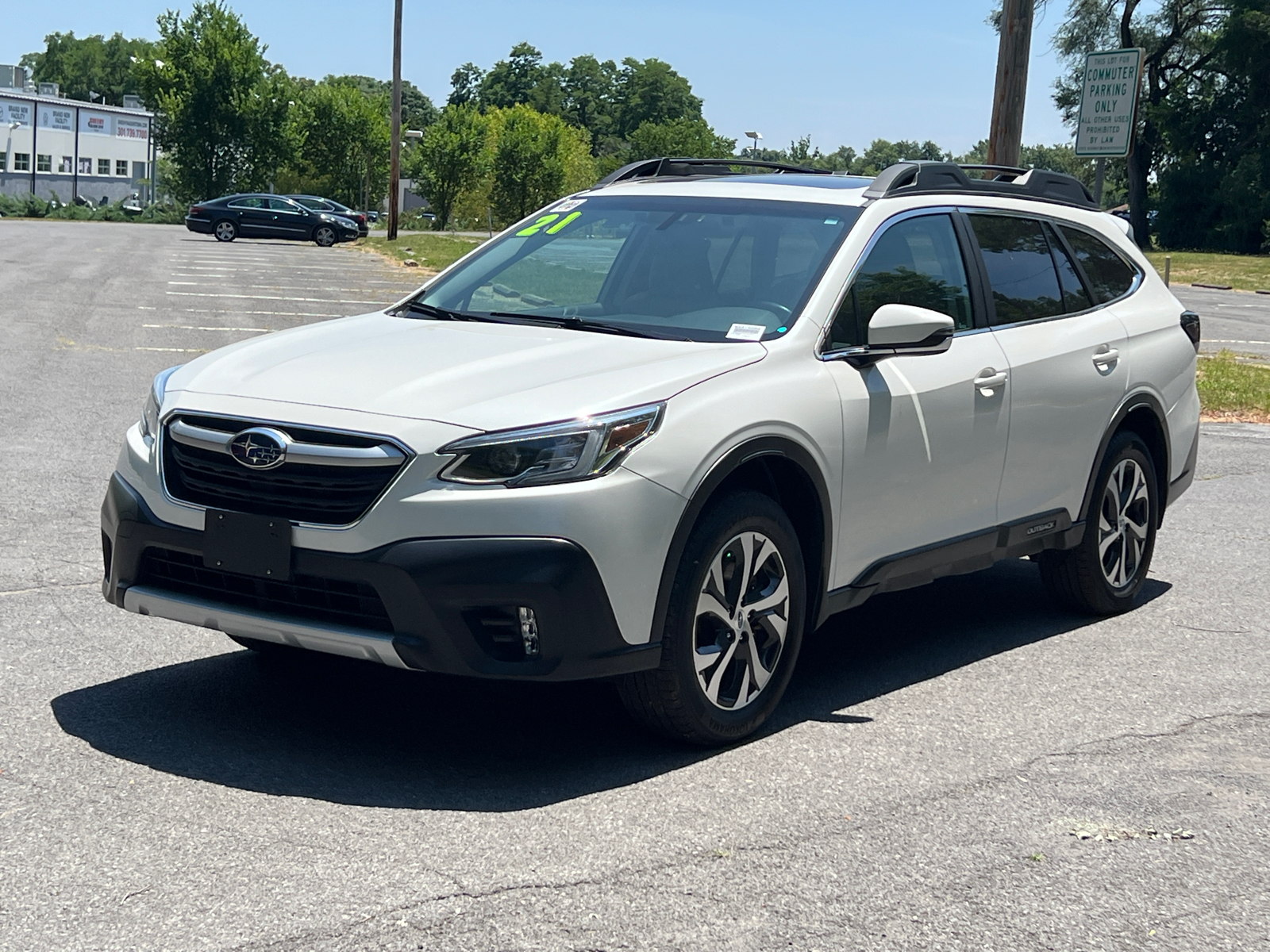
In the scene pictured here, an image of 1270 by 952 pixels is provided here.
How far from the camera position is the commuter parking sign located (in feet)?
47.7

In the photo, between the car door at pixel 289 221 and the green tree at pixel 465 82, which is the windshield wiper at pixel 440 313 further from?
the green tree at pixel 465 82

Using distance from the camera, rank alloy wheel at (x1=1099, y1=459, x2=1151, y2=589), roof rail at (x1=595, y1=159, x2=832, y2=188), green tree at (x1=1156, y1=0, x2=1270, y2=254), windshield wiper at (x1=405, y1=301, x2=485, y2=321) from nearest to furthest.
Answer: windshield wiper at (x1=405, y1=301, x2=485, y2=321) → roof rail at (x1=595, y1=159, x2=832, y2=188) → alloy wheel at (x1=1099, y1=459, x2=1151, y2=589) → green tree at (x1=1156, y1=0, x2=1270, y2=254)

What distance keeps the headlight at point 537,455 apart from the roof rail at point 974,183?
194cm

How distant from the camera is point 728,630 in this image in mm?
4809

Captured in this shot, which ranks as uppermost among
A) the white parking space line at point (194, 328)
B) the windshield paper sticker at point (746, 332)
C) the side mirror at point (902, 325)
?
the side mirror at point (902, 325)

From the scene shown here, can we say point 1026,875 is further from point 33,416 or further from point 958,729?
point 33,416

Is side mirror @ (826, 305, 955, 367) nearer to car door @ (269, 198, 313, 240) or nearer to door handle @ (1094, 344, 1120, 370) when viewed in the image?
door handle @ (1094, 344, 1120, 370)

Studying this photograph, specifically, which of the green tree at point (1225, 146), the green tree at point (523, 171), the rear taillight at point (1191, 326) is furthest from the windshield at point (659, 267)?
the green tree at point (523, 171)

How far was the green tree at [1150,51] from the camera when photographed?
59.4 m

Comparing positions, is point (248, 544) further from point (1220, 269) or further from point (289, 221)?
point (289, 221)

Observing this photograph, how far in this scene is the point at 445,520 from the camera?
166 inches

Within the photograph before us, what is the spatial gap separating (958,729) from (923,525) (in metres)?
0.79

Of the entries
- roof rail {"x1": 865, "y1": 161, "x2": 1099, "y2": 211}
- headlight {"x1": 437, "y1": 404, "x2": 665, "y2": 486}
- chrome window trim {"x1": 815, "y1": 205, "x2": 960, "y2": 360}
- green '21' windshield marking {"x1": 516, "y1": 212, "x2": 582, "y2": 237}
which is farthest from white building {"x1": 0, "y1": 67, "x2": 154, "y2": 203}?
headlight {"x1": 437, "y1": 404, "x2": 665, "y2": 486}

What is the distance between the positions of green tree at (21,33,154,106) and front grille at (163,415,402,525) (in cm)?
18774
